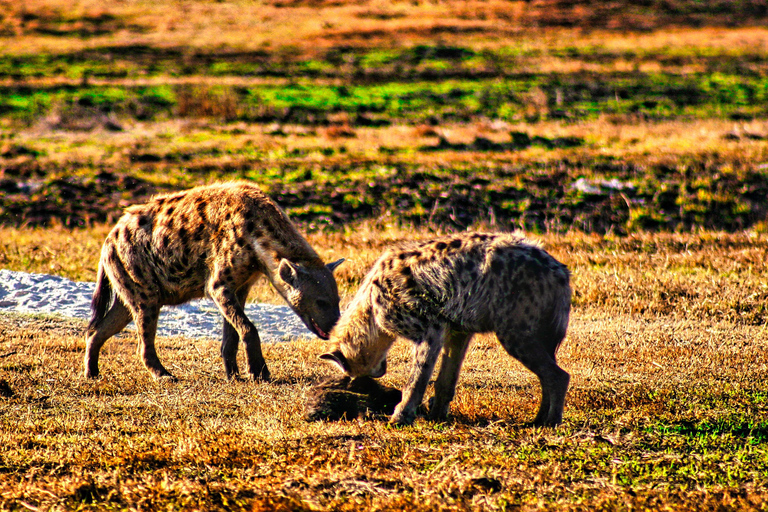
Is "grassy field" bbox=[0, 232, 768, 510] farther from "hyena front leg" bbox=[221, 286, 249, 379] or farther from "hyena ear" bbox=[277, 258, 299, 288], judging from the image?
"hyena ear" bbox=[277, 258, 299, 288]

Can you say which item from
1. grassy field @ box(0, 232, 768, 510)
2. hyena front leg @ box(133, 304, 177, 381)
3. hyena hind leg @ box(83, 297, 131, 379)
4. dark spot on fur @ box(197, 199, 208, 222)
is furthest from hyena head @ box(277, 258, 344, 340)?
hyena hind leg @ box(83, 297, 131, 379)

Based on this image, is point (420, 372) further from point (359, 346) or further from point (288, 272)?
point (288, 272)

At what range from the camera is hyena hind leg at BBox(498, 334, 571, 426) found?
6.29 meters

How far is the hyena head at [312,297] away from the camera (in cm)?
830

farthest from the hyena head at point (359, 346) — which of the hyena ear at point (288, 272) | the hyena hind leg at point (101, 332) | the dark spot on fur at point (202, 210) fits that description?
the hyena hind leg at point (101, 332)

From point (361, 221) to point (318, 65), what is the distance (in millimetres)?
29254

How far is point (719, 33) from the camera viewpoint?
178 ft

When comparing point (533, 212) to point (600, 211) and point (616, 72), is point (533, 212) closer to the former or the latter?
point (600, 211)

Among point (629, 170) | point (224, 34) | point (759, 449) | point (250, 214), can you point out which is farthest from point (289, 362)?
point (224, 34)

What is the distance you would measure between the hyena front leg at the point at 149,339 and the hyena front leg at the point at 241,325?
755 millimetres

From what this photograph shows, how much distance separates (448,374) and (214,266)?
2.84m

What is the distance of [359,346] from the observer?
7.07m

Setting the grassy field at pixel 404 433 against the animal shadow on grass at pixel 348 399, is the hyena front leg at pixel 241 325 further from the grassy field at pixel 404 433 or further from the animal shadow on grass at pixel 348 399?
the animal shadow on grass at pixel 348 399

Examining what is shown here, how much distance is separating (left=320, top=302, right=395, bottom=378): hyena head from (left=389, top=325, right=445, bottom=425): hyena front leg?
17.9 inches
